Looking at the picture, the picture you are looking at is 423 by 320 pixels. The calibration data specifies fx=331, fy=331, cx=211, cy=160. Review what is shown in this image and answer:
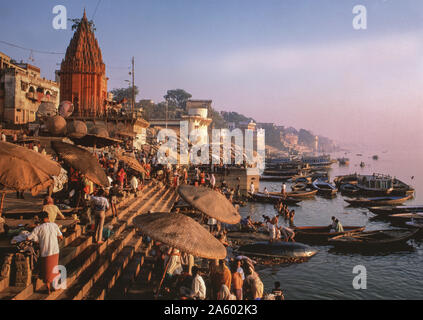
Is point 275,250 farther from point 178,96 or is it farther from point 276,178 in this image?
point 178,96

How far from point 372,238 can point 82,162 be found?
15.7 metres

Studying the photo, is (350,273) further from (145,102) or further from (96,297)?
(145,102)

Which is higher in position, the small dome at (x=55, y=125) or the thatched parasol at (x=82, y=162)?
the small dome at (x=55, y=125)

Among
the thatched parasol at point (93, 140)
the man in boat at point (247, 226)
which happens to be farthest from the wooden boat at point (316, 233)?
the thatched parasol at point (93, 140)

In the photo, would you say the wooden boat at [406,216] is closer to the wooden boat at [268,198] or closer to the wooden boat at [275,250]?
the wooden boat at [268,198]

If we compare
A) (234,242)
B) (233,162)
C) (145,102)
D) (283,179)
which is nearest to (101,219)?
(234,242)

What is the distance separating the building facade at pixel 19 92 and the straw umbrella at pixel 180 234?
119 ft

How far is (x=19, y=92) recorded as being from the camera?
3741 cm

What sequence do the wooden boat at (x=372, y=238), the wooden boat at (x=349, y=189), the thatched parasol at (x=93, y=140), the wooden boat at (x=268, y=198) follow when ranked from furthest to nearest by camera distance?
the wooden boat at (x=349, y=189), the wooden boat at (x=268, y=198), the wooden boat at (x=372, y=238), the thatched parasol at (x=93, y=140)

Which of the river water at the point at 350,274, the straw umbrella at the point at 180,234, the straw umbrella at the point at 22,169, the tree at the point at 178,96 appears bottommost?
the river water at the point at 350,274

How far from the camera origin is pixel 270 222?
52.6 feet

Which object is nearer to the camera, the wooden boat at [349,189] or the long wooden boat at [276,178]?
the wooden boat at [349,189]

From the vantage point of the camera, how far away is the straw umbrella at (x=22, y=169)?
20.2ft
